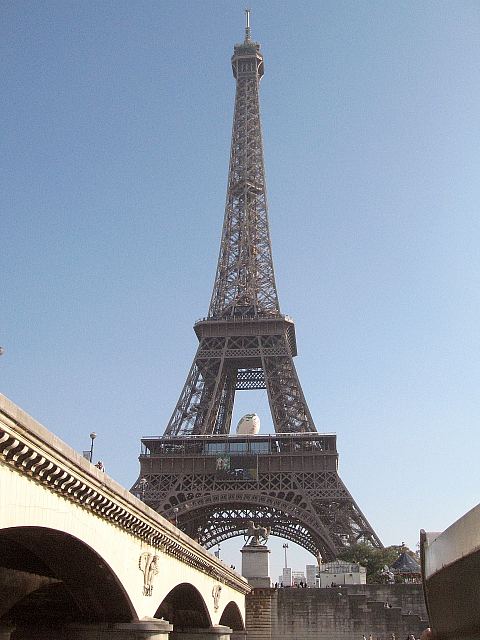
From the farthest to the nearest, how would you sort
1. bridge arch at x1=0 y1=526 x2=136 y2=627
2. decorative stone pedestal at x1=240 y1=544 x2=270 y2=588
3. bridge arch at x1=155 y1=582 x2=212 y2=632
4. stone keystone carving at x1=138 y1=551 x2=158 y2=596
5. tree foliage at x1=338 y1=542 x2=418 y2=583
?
1. tree foliage at x1=338 y1=542 x2=418 y2=583
2. decorative stone pedestal at x1=240 y1=544 x2=270 y2=588
3. bridge arch at x1=155 y1=582 x2=212 y2=632
4. stone keystone carving at x1=138 y1=551 x2=158 y2=596
5. bridge arch at x1=0 y1=526 x2=136 y2=627

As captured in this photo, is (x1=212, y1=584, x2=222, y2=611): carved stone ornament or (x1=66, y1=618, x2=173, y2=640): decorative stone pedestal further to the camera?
(x1=212, y1=584, x2=222, y2=611): carved stone ornament

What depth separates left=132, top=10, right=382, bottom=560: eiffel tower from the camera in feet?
221

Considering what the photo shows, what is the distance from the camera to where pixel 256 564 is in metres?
52.2

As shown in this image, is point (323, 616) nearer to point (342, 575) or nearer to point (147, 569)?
point (342, 575)

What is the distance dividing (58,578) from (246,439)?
169 feet

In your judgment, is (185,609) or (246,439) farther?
(246,439)

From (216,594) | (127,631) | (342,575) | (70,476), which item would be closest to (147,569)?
(127,631)

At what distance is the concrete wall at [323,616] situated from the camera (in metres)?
47.1

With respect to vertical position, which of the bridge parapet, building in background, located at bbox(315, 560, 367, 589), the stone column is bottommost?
the stone column

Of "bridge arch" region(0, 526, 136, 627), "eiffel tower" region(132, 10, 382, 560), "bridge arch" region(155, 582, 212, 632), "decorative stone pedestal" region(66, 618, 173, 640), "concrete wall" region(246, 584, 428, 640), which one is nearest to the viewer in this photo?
"bridge arch" region(0, 526, 136, 627)

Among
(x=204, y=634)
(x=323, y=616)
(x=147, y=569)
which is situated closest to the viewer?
(x=147, y=569)

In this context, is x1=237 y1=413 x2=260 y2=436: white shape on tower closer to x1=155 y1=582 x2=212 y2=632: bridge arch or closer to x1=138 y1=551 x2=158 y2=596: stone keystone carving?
x1=155 y1=582 x2=212 y2=632: bridge arch

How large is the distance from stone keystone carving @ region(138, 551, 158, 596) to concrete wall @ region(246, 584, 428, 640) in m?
28.2

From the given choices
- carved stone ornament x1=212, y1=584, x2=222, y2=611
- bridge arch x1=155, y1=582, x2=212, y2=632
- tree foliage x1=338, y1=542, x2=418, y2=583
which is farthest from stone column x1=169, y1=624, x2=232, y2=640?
tree foliage x1=338, y1=542, x2=418, y2=583
